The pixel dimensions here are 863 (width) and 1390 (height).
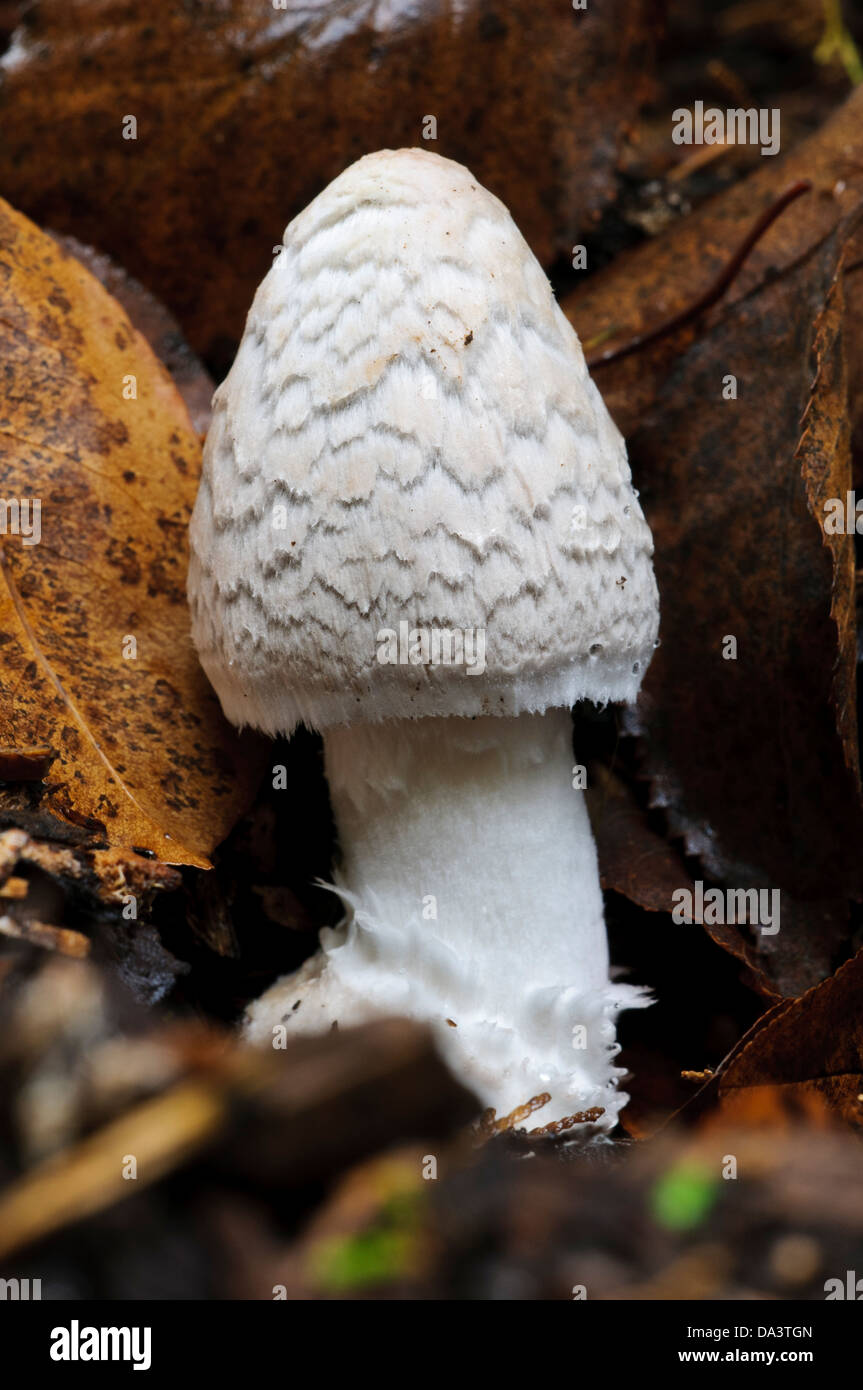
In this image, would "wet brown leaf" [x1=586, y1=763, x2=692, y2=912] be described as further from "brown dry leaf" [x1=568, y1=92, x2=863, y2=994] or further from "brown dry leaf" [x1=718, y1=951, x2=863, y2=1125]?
"brown dry leaf" [x1=718, y1=951, x2=863, y2=1125]

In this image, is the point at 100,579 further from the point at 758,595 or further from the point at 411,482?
the point at 758,595

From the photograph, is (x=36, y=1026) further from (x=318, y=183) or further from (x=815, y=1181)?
(x=318, y=183)

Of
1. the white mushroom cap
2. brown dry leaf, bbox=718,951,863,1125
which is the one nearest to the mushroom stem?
the white mushroom cap

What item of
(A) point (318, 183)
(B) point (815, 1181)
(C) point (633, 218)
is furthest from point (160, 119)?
(B) point (815, 1181)

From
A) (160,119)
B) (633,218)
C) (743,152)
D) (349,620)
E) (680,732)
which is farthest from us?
(743,152)

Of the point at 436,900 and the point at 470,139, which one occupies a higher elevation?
the point at 470,139

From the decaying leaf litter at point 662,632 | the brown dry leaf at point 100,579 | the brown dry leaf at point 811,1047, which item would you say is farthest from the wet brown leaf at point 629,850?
the brown dry leaf at point 100,579
